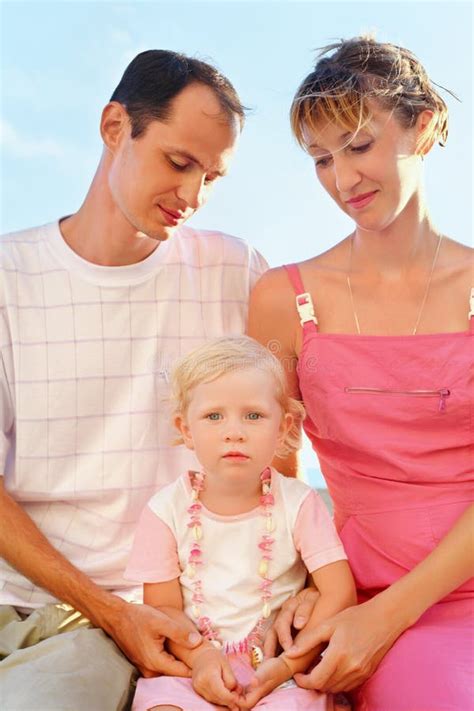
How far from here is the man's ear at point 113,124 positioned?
8.92 ft

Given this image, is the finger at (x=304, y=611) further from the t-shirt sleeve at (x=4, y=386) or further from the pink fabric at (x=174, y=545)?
the t-shirt sleeve at (x=4, y=386)

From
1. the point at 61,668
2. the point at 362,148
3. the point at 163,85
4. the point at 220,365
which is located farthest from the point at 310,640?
the point at 163,85

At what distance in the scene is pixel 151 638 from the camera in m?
2.13

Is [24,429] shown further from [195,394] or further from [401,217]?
[401,217]

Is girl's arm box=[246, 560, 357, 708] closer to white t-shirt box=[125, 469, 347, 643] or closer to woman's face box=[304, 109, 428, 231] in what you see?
white t-shirt box=[125, 469, 347, 643]

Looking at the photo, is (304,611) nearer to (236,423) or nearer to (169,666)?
(169,666)

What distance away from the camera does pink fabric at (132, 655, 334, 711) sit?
6.41ft

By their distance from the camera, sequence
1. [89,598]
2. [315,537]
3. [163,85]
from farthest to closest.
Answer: [163,85], [89,598], [315,537]

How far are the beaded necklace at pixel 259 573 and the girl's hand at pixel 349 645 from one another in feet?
0.38

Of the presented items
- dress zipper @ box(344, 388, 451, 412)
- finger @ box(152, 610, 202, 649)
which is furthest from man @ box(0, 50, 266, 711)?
dress zipper @ box(344, 388, 451, 412)

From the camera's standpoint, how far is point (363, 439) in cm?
243

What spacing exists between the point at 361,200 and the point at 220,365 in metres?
0.60

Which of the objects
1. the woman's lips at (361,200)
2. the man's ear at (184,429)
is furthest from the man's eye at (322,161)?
the man's ear at (184,429)

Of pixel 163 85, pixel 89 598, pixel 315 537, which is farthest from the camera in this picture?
pixel 163 85
